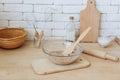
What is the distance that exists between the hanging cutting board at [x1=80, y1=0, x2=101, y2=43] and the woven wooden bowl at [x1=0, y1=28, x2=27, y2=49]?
409 millimetres

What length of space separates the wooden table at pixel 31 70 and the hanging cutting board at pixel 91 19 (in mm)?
155

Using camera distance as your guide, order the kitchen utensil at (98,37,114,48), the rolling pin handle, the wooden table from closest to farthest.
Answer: the wooden table < the rolling pin handle < the kitchen utensil at (98,37,114,48)

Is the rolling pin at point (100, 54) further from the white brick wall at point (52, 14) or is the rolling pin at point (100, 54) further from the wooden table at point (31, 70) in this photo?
the white brick wall at point (52, 14)

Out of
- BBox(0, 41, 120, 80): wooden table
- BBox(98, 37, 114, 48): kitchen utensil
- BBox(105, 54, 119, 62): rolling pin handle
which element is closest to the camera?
BBox(0, 41, 120, 80): wooden table

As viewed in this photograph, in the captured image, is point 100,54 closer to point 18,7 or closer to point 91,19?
point 91,19

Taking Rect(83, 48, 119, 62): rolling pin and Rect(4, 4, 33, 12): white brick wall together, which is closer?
Rect(83, 48, 119, 62): rolling pin

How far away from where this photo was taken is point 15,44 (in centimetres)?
146

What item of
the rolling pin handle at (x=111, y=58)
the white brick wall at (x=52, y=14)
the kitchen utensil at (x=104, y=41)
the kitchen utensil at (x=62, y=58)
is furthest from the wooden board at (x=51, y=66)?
the white brick wall at (x=52, y=14)

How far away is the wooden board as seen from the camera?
4.05ft

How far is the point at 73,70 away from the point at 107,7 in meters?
0.57

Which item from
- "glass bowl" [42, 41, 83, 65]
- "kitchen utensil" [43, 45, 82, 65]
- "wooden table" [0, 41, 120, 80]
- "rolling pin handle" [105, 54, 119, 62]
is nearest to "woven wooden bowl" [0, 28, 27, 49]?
"wooden table" [0, 41, 120, 80]

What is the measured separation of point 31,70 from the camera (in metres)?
1.26

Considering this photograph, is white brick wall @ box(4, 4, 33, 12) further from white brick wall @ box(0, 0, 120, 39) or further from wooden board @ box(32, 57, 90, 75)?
wooden board @ box(32, 57, 90, 75)

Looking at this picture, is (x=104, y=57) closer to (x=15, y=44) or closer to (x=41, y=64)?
(x=41, y=64)
